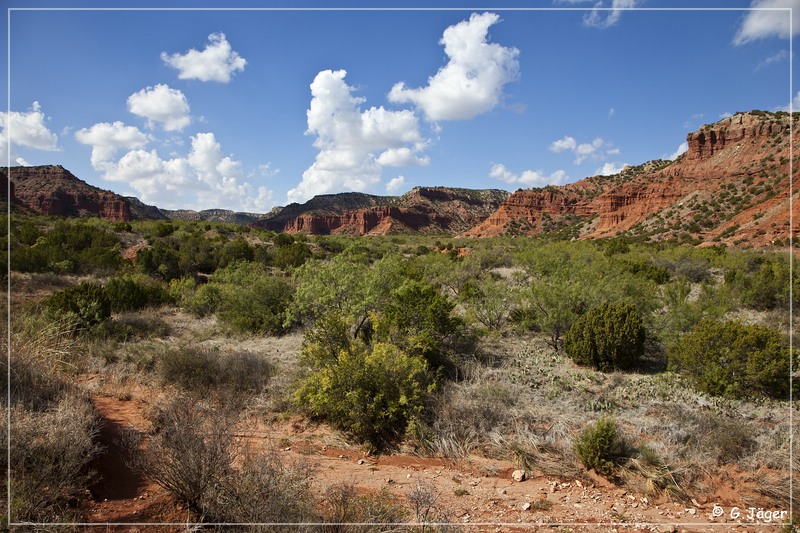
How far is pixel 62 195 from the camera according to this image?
271ft

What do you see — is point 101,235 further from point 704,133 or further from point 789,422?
point 704,133

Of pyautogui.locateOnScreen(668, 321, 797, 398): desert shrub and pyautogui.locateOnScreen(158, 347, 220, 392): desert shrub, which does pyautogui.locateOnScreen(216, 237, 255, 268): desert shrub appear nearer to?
pyautogui.locateOnScreen(158, 347, 220, 392): desert shrub

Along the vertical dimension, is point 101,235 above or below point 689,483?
above

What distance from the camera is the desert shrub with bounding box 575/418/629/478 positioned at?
207 inches

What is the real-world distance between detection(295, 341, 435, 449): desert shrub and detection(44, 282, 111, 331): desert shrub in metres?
6.43

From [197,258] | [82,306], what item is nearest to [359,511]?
[82,306]

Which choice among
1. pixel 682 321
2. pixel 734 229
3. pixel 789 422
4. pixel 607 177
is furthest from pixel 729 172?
pixel 789 422

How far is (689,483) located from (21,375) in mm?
8644

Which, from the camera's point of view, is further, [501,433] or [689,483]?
[501,433]

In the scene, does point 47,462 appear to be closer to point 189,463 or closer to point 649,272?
point 189,463

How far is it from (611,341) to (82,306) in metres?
12.0

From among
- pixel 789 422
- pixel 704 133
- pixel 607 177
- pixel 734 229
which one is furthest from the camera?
pixel 607 177

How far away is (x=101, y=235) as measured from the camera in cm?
2377

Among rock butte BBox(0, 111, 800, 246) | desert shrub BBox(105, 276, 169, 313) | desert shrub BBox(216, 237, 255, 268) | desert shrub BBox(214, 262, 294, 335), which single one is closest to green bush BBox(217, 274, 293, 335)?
desert shrub BBox(214, 262, 294, 335)
